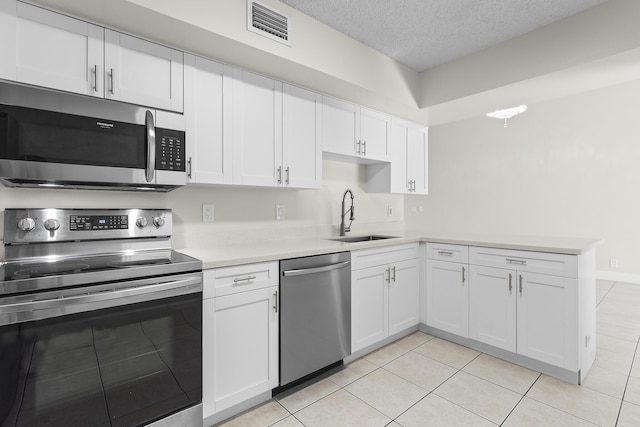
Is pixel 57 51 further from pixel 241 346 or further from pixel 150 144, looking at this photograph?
pixel 241 346

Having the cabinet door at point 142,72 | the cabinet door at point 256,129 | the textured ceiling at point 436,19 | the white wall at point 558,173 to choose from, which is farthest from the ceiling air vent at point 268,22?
the white wall at point 558,173

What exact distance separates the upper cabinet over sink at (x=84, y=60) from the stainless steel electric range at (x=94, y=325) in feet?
2.20

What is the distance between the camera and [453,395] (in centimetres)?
209

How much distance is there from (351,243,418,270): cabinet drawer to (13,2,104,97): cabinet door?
193cm

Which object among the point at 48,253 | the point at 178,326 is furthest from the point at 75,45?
the point at 178,326

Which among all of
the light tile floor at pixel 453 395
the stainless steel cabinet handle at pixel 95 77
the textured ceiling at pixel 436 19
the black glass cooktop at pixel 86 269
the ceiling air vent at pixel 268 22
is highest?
the textured ceiling at pixel 436 19

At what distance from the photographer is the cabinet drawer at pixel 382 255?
98.2 inches

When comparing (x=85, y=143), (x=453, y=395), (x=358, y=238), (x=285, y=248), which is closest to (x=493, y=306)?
(x=453, y=395)

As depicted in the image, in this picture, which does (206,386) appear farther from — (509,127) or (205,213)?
(509,127)

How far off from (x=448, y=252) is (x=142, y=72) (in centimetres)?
266

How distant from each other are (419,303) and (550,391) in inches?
46.0

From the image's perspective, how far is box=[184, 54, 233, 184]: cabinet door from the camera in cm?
198

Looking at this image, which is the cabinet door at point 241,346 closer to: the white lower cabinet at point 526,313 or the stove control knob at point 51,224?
the stove control knob at point 51,224

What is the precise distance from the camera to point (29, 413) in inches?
48.8
